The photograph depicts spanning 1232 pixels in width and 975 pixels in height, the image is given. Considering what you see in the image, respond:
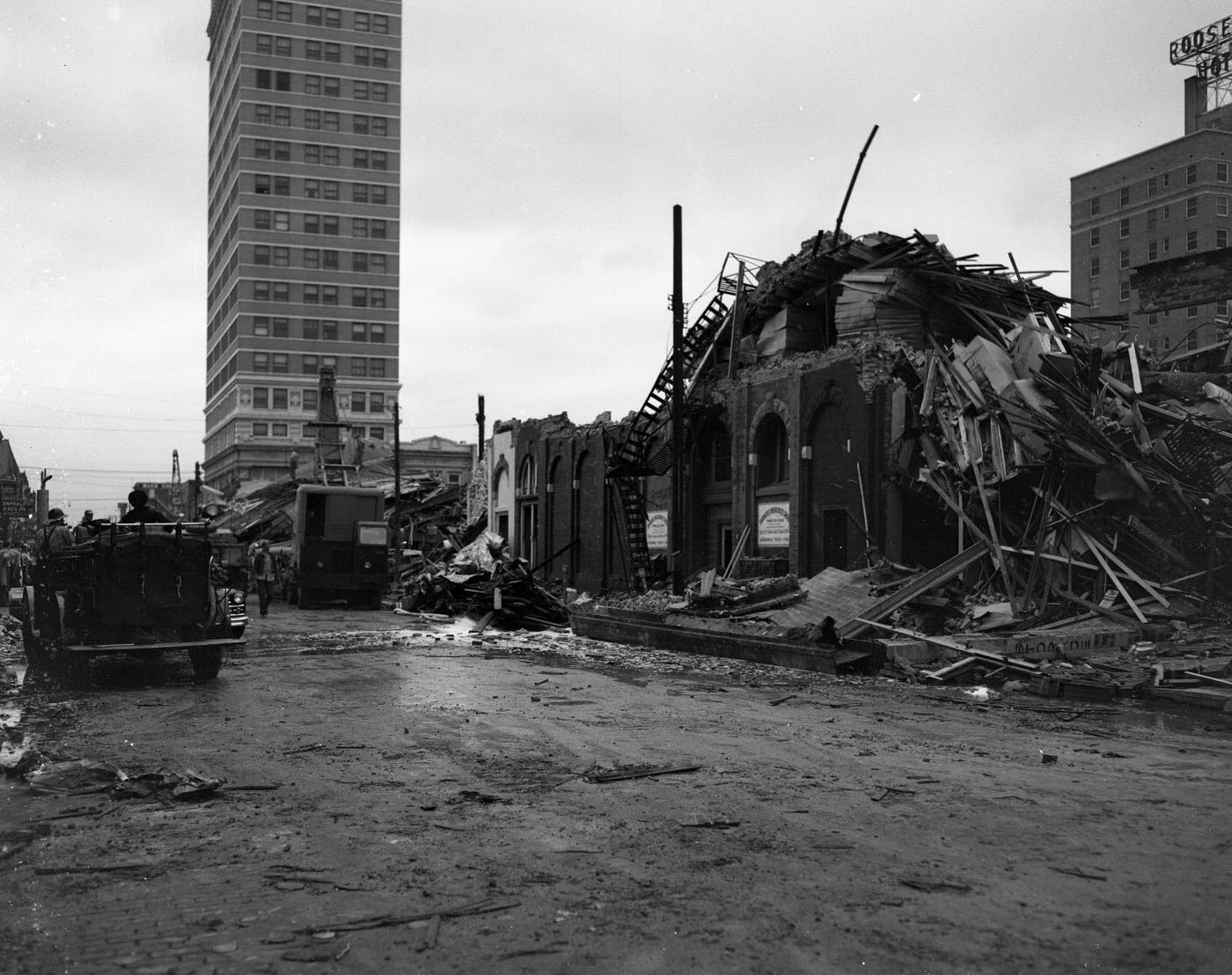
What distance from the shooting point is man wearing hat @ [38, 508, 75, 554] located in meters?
13.4

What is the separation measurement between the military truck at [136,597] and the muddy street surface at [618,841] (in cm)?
163

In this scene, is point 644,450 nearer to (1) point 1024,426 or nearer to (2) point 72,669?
(1) point 1024,426

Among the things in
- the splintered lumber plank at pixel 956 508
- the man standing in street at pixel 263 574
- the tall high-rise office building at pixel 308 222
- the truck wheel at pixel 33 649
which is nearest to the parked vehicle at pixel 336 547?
the man standing in street at pixel 263 574

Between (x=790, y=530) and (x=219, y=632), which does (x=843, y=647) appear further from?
(x=790, y=530)

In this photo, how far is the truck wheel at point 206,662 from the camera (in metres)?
13.3

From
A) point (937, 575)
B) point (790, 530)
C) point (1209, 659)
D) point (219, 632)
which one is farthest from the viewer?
point (790, 530)

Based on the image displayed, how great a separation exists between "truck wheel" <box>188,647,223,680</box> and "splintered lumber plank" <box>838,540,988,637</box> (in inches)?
382

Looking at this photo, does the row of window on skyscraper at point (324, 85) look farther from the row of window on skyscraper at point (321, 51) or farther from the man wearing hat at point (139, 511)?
the man wearing hat at point (139, 511)

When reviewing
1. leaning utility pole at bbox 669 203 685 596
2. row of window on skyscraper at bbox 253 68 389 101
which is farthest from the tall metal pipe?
row of window on skyscraper at bbox 253 68 389 101

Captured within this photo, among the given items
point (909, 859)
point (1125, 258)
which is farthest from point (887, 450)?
point (1125, 258)

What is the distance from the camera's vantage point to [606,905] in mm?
4781

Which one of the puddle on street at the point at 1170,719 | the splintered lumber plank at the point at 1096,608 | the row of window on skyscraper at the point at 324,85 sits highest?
the row of window on skyscraper at the point at 324,85

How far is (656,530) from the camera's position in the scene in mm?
33906

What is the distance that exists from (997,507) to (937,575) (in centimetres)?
206
